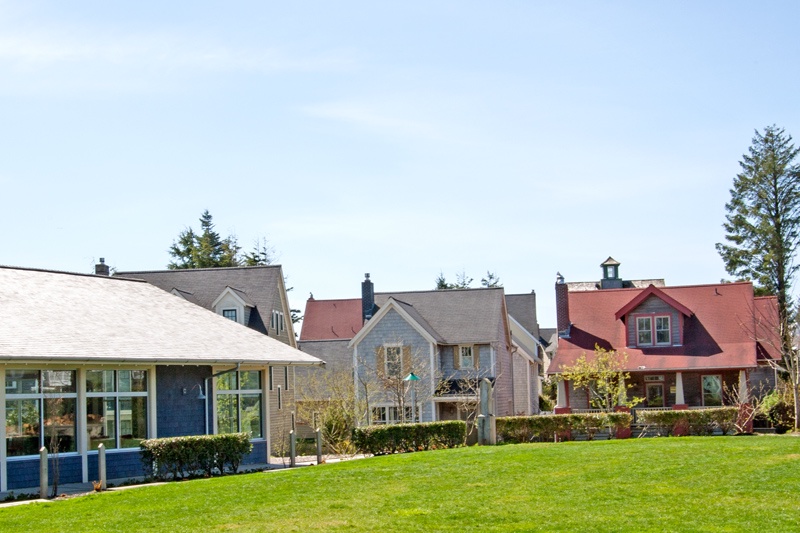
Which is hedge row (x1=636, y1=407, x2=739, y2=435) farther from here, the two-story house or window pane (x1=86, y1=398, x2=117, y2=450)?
window pane (x1=86, y1=398, x2=117, y2=450)

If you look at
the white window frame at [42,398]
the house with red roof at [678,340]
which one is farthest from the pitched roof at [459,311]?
the white window frame at [42,398]

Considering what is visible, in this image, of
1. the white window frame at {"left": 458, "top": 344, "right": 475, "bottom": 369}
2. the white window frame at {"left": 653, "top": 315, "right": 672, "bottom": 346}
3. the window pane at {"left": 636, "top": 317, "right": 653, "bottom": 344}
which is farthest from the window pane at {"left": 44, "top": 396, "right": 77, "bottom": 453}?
the white window frame at {"left": 653, "top": 315, "right": 672, "bottom": 346}

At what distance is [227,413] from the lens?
25.9 metres

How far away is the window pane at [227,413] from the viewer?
2554 centimetres

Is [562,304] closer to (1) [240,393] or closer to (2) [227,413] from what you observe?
(1) [240,393]

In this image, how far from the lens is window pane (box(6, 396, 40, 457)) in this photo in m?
20.1

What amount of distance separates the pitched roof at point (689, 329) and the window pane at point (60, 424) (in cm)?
2230

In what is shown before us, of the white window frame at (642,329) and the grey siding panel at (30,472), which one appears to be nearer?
the grey siding panel at (30,472)

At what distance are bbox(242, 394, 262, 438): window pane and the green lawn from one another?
5.95m

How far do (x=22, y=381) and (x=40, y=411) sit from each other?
0.80 m

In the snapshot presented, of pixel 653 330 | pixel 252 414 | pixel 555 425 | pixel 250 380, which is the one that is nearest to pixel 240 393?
pixel 250 380

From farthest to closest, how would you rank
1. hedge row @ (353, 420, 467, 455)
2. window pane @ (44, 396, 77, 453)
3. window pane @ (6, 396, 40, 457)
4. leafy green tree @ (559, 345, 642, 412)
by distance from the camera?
leafy green tree @ (559, 345, 642, 412), hedge row @ (353, 420, 467, 455), window pane @ (44, 396, 77, 453), window pane @ (6, 396, 40, 457)

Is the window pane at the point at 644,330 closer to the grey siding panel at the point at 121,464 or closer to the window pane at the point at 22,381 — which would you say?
the grey siding panel at the point at 121,464

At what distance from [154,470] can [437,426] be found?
345 inches
